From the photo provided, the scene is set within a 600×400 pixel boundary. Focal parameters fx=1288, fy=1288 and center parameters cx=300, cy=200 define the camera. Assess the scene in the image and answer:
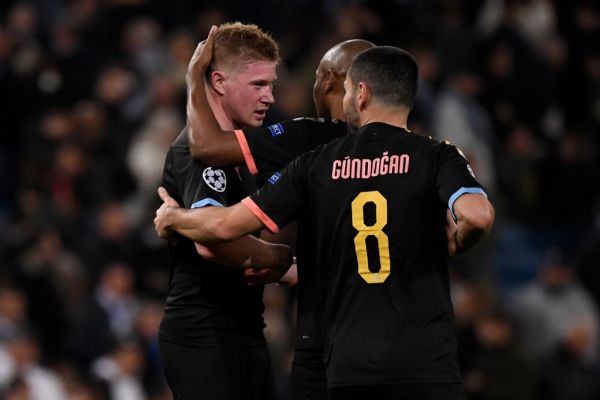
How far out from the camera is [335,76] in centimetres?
509

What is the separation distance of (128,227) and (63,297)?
86 cm

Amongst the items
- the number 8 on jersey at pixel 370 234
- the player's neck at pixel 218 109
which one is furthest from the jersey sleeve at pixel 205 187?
the number 8 on jersey at pixel 370 234

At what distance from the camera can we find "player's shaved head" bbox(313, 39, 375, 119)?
200 inches

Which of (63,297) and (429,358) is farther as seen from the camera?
(63,297)

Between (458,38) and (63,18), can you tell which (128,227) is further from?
(458,38)

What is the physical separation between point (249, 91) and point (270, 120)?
18.5 ft

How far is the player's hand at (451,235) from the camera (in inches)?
174

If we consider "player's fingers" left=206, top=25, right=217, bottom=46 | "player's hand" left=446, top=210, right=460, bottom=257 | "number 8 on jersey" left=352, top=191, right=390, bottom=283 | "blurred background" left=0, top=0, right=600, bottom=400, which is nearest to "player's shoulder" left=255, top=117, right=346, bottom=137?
"player's fingers" left=206, top=25, right=217, bottom=46

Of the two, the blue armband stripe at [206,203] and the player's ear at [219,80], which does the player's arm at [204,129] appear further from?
the blue armband stripe at [206,203]

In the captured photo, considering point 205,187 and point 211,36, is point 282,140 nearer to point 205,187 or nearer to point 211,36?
point 205,187

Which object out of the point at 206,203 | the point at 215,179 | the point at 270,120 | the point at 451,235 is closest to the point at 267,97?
the point at 215,179

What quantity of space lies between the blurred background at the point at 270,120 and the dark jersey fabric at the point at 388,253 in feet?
16.3

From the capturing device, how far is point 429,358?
171 inches

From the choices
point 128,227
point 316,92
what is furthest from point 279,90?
point 316,92
